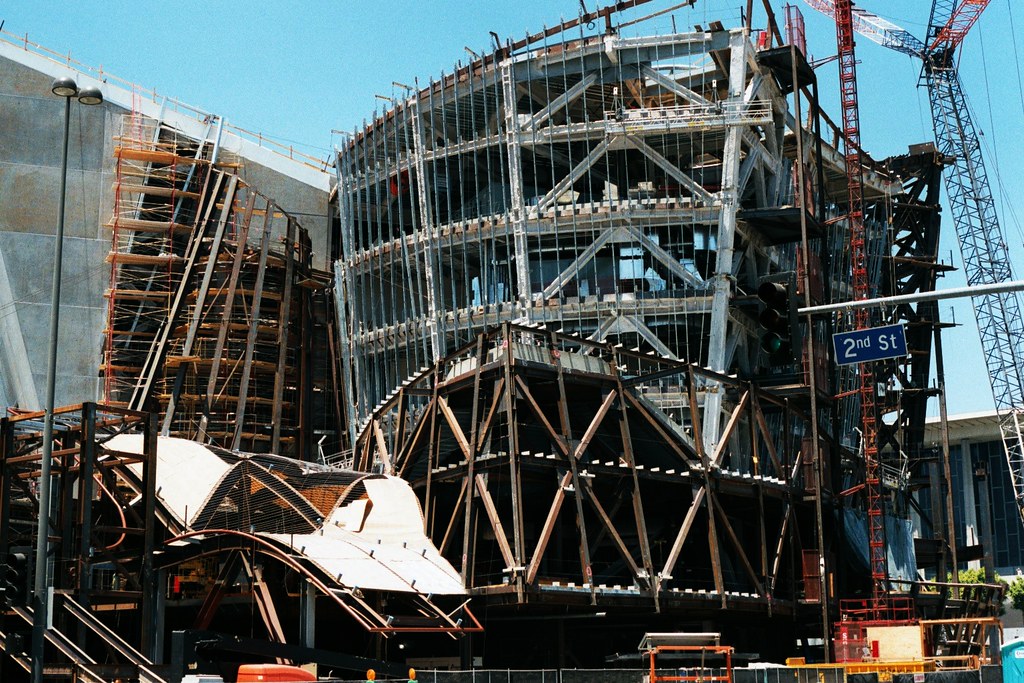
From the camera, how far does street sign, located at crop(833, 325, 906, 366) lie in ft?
112

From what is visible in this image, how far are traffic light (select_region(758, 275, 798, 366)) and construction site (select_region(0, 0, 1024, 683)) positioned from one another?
1211 cm

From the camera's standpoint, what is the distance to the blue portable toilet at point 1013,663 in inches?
1478

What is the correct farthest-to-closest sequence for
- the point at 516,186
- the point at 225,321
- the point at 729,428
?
the point at 225,321
the point at 516,186
the point at 729,428

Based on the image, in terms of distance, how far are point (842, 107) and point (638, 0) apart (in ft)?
69.5

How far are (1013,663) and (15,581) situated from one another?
27443mm

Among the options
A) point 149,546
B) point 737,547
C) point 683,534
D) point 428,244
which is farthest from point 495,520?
point 428,244

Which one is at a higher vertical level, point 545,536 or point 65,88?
point 65,88

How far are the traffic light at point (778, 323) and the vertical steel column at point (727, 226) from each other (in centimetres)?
4332

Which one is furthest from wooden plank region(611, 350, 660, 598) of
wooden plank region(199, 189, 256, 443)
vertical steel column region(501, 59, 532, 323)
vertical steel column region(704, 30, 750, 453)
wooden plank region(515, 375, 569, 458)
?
wooden plank region(199, 189, 256, 443)

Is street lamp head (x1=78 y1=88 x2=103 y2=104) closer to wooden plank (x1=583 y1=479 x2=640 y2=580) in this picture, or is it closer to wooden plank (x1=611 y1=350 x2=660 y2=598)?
wooden plank (x1=583 y1=479 x2=640 y2=580)

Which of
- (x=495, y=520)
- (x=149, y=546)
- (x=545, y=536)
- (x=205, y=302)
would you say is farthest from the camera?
(x=205, y=302)

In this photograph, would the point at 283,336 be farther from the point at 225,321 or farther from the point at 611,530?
the point at 611,530

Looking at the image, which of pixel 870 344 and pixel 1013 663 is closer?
pixel 870 344

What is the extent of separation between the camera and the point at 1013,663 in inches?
1491
